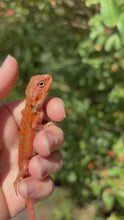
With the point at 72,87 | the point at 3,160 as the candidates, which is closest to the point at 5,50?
the point at 72,87

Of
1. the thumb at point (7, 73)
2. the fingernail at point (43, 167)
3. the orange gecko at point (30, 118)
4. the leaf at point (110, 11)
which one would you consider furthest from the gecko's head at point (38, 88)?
the leaf at point (110, 11)

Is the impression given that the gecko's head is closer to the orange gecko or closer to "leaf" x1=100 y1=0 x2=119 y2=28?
the orange gecko

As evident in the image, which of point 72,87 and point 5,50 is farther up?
point 5,50

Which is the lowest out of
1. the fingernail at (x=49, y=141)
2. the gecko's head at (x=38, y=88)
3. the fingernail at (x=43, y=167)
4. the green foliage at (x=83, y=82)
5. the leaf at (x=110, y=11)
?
the green foliage at (x=83, y=82)

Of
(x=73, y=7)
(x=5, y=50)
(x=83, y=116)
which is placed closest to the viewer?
(x=73, y=7)

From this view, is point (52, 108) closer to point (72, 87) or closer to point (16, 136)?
point (16, 136)

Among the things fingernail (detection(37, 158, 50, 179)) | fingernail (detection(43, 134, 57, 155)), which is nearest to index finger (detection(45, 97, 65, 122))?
fingernail (detection(43, 134, 57, 155))

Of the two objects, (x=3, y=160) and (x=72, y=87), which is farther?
(x=72, y=87)

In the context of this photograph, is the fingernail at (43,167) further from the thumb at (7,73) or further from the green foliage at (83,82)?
the green foliage at (83,82)
